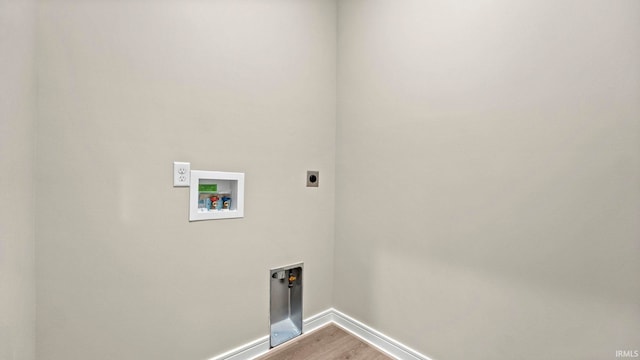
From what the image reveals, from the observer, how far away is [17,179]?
788 millimetres

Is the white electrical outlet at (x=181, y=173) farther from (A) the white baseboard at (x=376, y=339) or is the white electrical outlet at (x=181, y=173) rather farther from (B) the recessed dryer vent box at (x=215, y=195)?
(A) the white baseboard at (x=376, y=339)

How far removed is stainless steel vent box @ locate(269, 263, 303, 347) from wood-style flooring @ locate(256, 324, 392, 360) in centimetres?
6

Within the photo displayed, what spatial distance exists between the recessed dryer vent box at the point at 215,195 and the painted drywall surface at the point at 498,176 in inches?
31.5

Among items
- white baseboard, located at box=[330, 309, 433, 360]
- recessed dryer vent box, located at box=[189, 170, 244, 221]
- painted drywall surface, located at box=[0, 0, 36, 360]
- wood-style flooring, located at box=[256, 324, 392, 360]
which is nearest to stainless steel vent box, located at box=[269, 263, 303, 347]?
wood-style flooring, located at box=[256, 324, 392, 360]

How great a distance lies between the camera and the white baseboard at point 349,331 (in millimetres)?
1438

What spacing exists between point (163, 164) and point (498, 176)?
1.55 meters

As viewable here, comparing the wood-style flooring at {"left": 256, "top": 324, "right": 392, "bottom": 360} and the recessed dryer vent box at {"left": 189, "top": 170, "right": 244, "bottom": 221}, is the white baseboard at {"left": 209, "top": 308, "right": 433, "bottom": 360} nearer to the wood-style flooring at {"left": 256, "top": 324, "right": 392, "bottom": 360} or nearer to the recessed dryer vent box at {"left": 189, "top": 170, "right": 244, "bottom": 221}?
the wood-style flooring at {"left": 256, "top": 324, "right": 392, "bottom": 360}

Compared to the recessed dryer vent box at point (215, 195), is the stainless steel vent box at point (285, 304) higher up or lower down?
lower down

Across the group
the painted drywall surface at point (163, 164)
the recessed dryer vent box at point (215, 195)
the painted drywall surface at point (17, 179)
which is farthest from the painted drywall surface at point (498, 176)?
the painted drywall surface at point (17, 179)

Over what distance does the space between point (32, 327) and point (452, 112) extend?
1.98 m

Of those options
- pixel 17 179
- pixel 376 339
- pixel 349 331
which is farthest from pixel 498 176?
pixel 17 179

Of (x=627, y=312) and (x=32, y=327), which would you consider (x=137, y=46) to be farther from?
(x=627, y=312)

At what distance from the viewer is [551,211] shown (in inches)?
40.7

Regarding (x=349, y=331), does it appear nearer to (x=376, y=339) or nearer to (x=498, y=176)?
(x=376, y=339)
